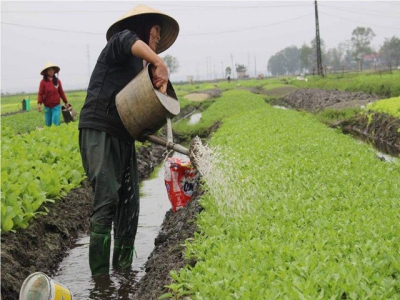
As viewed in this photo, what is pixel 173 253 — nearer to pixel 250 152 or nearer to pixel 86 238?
pixel 86 238

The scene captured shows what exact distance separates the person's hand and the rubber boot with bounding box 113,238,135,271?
160 centimetres

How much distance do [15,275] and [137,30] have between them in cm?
251

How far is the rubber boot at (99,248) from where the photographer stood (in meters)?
5.37

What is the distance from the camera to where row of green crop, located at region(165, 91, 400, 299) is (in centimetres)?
327

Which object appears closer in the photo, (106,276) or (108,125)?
(108,125)

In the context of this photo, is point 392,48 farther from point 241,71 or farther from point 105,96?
point 105,96

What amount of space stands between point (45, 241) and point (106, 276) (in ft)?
3.48

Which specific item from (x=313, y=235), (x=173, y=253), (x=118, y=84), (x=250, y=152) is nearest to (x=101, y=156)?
(x=118, y=84)

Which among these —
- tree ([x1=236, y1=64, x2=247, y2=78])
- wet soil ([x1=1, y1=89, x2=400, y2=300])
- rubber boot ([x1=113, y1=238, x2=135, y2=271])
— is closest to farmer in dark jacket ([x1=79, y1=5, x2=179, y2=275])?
rubber boot ([x1=113, y1=238, x2=135, y2=271])

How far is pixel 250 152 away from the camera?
8438 millimetres

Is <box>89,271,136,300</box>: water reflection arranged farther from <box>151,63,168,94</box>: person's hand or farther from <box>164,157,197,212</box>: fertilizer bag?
<box>151,63,168,94</box>: person's hand

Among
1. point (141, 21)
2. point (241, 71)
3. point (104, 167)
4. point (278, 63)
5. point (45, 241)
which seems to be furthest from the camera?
point (278, 63)

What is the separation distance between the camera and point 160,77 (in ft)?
17.2

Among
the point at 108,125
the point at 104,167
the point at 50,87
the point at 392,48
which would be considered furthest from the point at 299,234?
the point at 392,48
